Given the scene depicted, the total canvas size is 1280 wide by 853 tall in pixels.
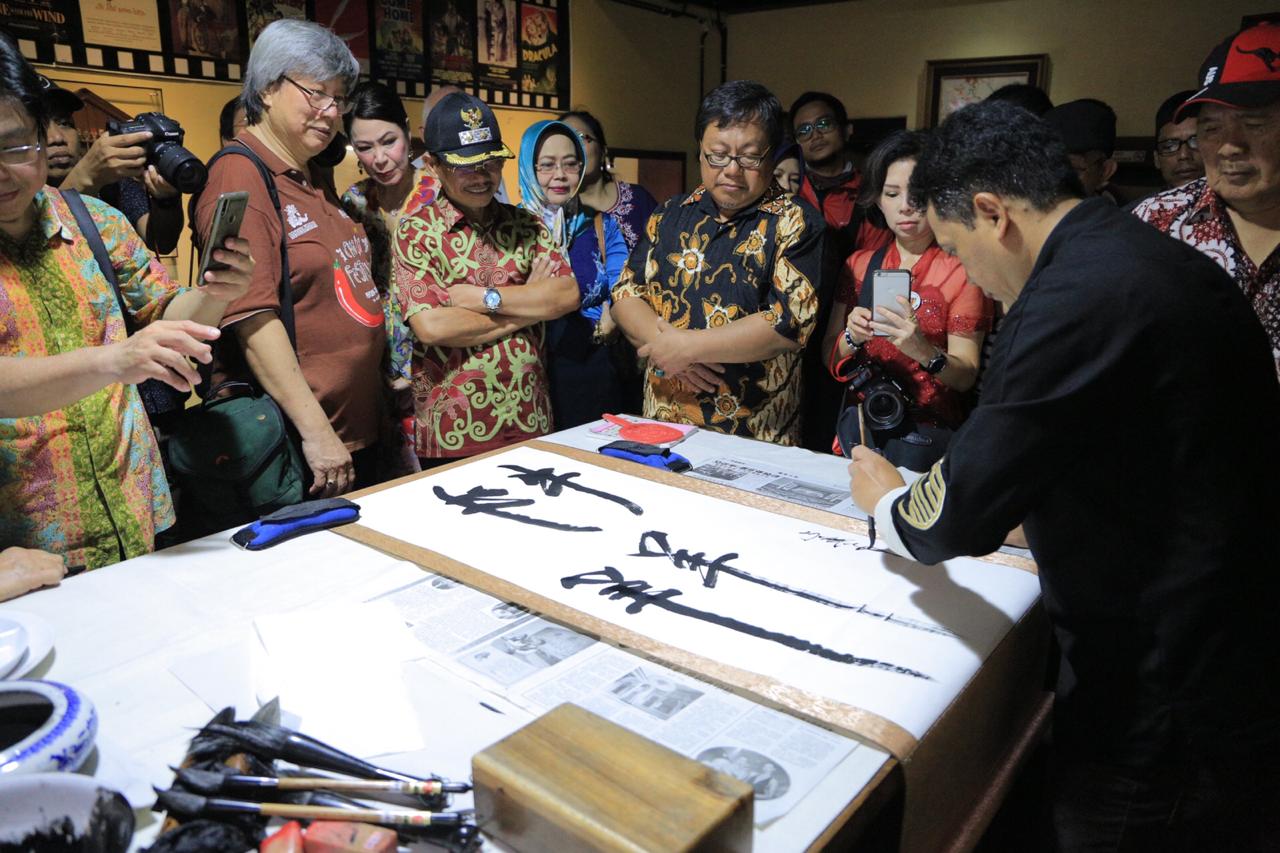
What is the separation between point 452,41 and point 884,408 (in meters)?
3.76

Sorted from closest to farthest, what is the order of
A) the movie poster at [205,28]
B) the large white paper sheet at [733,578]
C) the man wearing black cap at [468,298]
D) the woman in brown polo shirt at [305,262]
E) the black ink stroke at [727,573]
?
1. the large white paper sheet at [733,578]
2. the black ink stroke at [727,573]
3. the woman in brown polo shirt at [305,262]
4. the man wearing black cap at [468,298]
5. the movie poster at [205,28]

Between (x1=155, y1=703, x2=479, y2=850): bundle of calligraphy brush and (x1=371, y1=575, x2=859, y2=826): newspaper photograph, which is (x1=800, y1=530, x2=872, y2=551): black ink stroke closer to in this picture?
(x1=371, y1=575, x2=859, y2=826): newspaper photograph

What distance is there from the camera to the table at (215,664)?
854mm

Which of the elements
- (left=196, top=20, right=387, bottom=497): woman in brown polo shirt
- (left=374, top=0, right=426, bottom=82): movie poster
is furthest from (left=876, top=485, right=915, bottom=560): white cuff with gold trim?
(left=374, top=0, right=426, bottom=82): movie poster

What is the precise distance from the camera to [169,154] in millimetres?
1825

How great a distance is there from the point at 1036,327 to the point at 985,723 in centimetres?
53

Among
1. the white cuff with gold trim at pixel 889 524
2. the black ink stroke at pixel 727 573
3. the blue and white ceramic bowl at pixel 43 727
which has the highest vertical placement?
the white cuff with gold trim at pixel 889 524

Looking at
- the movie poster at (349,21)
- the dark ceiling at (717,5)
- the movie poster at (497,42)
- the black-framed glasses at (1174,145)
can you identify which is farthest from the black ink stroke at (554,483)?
the dark ceiling at (717,5)

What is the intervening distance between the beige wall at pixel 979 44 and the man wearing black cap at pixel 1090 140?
90.3 inches

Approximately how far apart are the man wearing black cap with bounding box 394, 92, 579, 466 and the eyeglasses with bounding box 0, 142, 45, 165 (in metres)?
Result: 0.91

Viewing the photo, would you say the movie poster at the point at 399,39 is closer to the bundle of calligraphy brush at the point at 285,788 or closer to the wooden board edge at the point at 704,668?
the wooden board edge at the point at 704,668

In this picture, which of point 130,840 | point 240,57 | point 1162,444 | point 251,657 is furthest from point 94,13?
point 1162,444

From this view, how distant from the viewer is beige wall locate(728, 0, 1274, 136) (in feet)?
16.1

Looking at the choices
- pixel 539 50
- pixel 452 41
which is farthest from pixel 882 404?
pixel 539 50
